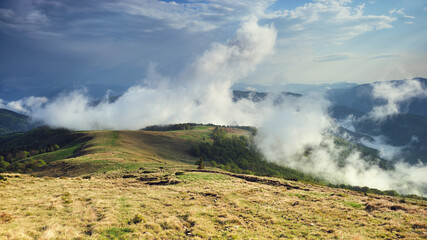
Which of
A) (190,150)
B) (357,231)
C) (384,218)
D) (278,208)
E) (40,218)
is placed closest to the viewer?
(40,218)

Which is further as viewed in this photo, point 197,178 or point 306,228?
point 197,178

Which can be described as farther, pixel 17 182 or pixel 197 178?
pixel 197 178

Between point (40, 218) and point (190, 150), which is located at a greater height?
point (40, 218)

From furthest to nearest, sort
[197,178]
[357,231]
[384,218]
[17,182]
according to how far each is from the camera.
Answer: [197,178] < [17,182] < [384,218] < [357,231]

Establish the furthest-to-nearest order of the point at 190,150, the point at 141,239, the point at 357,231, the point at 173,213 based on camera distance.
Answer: the point at 190,150
the point at 173,213
the point at 357,231
the point at 141,239

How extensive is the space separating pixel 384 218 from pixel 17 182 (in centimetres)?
5559

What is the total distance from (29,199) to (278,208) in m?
31.5

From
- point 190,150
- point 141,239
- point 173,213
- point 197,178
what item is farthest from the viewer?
point 190,150

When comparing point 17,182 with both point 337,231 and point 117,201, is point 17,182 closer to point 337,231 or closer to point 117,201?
point 117,201

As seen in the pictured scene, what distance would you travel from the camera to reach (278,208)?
27.1m

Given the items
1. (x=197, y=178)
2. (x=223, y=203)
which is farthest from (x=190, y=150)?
(x=223, y=203)

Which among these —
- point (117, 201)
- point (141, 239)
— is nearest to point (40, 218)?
point (117, 201)

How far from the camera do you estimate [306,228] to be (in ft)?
68.5

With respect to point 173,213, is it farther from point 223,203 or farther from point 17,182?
point 17,182
